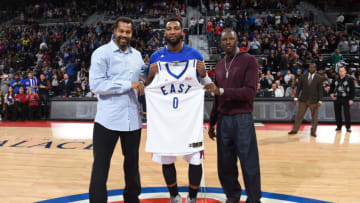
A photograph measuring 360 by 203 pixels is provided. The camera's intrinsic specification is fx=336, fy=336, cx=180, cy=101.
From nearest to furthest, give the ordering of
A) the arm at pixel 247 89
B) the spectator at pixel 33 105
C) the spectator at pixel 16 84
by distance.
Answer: the arm at pixel 247 89 < the spectator at pixel 33 105 < the spectator at pixel 16 84

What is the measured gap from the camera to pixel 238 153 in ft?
10.8

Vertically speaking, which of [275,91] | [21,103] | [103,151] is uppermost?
[275,91]

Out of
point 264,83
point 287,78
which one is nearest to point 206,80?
point 264,83

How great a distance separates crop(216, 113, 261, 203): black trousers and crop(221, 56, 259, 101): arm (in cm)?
20

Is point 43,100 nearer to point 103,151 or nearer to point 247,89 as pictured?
point 103,151

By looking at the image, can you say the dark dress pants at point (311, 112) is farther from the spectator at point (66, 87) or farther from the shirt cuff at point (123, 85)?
the spectator at point (66, 87)

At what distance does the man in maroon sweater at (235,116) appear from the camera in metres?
3.22

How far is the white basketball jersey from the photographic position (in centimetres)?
329

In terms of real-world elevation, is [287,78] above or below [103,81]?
below

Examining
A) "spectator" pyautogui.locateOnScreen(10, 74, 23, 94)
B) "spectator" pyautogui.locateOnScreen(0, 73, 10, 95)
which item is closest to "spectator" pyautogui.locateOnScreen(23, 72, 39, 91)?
"spectator" pyautogui.locateOnScreen(10, 74, 23, 94)

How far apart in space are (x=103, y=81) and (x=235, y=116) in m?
1.31

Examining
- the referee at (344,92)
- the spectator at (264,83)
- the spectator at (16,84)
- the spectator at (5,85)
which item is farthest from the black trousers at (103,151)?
the spectator at (5,85)

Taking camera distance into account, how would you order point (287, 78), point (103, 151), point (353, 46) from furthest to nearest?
1. point (353, 46)
2. point (287, 78)
3. point (103, 151)

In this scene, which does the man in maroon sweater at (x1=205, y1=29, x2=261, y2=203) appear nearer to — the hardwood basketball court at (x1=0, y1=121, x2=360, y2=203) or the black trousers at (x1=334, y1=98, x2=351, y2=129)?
the hardwood basketball court at (x1=0, y1=121, x2=360, y2=203)
